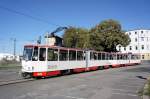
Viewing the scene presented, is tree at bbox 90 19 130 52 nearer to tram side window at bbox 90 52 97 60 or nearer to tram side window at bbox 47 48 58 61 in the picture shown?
tram side window at bbox 90 52 97 60

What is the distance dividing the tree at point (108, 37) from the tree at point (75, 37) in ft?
30.1

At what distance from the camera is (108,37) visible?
62812 mm

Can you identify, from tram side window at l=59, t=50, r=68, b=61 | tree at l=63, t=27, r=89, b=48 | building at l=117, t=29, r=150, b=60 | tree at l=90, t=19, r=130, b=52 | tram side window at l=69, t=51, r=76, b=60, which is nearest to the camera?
tram side window at l=59, t=50, r=68, b=61

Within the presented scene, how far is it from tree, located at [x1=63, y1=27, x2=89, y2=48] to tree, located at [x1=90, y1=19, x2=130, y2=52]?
9.18m

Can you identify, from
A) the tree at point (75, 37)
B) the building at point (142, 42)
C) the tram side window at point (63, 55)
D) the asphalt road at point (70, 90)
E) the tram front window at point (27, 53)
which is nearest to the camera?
the asphalt road at point (70, 90)

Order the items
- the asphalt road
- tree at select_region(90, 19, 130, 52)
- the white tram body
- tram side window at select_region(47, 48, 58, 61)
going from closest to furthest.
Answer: the asphalt road < the white tram body < tram side window at select_region(47, 48, 58, 61) < tree at select_region(90, 19, 130, 52)

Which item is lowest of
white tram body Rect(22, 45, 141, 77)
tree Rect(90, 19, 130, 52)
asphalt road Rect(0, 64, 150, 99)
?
asphalt road Rect(0, 64, 150, 99)

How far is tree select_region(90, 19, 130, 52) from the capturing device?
62.9 meters

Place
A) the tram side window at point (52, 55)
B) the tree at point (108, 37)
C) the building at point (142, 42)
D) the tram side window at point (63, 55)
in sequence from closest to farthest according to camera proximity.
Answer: the tram side window at point (52, 55) → the tram side window at point (63, 55) → the tree at point (108, 37) → the building at point (142, 42)

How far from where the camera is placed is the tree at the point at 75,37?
74500 millimetres

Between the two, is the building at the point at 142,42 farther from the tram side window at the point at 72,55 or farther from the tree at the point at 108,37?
the tram side window at the point at 72,55

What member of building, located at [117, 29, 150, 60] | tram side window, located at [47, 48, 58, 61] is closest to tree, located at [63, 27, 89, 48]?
building, located at [117, 29, 150, 60]

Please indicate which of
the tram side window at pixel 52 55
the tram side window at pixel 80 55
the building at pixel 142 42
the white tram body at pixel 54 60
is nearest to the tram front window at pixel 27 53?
the white tram body at pixel 54 60

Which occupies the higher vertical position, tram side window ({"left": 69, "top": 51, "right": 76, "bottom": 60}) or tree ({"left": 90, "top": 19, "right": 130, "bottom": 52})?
tree ({"left": 90, "top": 19, "right": 130, "bottom": 52})
